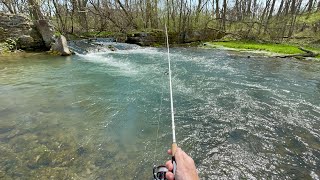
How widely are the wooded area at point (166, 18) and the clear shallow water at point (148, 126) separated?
598 inches

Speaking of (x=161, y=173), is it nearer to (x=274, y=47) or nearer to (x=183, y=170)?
(x=183, y=170)

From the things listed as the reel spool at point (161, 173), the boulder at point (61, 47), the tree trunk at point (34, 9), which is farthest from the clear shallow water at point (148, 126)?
the tree trunk at point (34, 9)

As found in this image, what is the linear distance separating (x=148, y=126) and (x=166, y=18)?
19.6 m

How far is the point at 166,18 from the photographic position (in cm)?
2206

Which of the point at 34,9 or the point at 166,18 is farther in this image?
the point at 166,18

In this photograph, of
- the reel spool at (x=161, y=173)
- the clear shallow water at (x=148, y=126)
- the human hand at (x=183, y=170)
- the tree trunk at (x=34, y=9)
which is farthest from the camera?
the tree trunk at (x=34, y=9)

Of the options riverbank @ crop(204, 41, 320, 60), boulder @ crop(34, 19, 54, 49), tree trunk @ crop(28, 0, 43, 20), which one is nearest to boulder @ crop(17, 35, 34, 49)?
boulder @ crop(34, 19, 54, 49)

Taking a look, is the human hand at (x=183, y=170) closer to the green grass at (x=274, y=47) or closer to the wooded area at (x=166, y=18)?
the green grass at (x=274, y=47)

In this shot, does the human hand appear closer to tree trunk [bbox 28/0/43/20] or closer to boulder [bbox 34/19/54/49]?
boulder [bbox 34/19/54/49]

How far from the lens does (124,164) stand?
3121 mm

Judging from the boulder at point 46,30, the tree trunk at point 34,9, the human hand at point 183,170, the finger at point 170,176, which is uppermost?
the tree trunk at point 34,9

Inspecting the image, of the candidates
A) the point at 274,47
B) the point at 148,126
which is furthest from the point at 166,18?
the point at 148,126

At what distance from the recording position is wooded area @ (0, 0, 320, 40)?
21.0 meters

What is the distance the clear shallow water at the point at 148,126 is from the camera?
10.0ft
